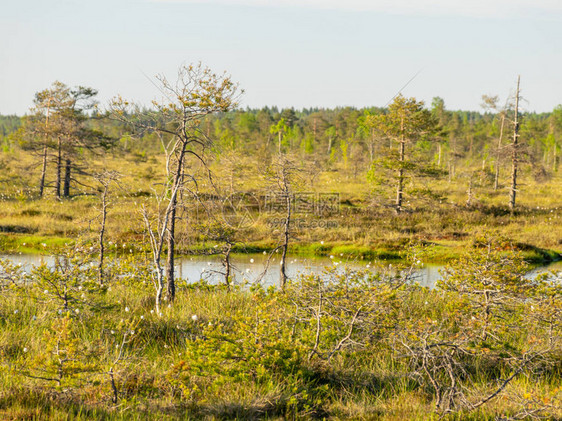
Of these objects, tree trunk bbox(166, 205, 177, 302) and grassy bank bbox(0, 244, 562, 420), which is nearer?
grassy bank bbox(0, 244, 562, 420)

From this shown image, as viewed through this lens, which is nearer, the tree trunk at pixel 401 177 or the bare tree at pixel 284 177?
the bare tree at pixel 284 177

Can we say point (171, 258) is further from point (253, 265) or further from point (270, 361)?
point (253, 265)

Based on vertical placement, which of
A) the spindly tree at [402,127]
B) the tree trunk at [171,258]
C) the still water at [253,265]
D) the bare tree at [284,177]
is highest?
the spindly tree at [402,127]

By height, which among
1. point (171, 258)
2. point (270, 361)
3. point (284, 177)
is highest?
point (284, 177)

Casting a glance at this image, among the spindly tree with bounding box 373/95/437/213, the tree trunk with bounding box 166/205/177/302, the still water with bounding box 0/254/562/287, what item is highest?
the spindly tree with bounding box 373/95/437/213

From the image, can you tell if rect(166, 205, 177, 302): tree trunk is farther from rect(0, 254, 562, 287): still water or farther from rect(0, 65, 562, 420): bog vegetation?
rect(0, 254, 562, 287): still water

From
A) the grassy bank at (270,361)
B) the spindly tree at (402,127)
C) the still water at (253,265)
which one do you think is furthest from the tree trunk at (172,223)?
the spindly tree at (402,127)

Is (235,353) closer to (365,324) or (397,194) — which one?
(365,324)

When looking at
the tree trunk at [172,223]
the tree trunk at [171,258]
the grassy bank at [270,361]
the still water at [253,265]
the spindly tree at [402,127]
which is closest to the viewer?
the grassy bank at [270,361]

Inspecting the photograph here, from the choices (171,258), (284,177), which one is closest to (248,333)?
(171,258)

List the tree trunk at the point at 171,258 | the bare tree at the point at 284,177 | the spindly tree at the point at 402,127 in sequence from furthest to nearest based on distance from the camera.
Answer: the spindly tree at the point at 402,127, the bare tree at the point at 284,177, the tree trunk at the point at 171,258

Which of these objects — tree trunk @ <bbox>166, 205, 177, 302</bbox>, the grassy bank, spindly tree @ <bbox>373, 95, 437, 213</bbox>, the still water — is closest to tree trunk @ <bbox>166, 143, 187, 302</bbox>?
tree trunk @ <bbox>166, 205, 177, 302</bbox>

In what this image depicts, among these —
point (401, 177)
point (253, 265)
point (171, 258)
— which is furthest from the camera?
point (401, 177)

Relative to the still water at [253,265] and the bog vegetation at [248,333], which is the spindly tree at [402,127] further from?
the bog vegetation at [248,333]
